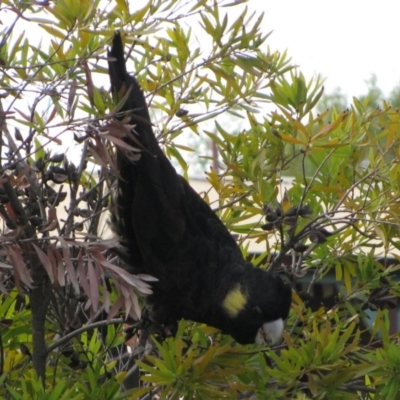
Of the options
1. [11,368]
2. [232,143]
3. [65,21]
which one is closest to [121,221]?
[232,143]

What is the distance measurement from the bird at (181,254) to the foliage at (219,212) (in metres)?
0.06

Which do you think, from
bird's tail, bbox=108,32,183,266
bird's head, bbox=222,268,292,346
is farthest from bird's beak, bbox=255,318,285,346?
bird's tail, bbox=108,32,183,266

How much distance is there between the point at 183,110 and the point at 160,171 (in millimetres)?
217

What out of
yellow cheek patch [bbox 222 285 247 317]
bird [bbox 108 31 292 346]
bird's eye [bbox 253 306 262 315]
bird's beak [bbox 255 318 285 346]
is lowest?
bird's beak [bbox 255 318 285 346]

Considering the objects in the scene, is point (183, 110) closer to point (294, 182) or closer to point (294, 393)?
point (294, 182)

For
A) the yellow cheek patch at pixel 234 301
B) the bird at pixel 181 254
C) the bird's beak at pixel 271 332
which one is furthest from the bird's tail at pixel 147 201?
the bird's beak at pixel 271 332

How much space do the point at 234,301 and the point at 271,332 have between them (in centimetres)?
18

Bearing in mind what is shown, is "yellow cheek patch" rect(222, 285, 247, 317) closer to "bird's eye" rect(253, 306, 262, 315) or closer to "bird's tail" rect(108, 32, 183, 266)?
"bird's eye" rect(253, 306, 262, 315)

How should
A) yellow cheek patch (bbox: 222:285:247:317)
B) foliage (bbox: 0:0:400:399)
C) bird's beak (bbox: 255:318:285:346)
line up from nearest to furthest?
foliage (bbox: 0:0:400:399) < bird's beak (bbox: 255:318:285:346) < yellow cheek patch (bbox: 222:285:247:317)

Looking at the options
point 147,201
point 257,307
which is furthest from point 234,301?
point 147,201

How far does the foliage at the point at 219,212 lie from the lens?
1464 millimetres

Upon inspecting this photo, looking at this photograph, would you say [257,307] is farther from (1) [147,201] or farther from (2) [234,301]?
(1) [147,201]

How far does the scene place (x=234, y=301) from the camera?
2086mm

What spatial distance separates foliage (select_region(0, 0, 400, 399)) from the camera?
4.80ft
